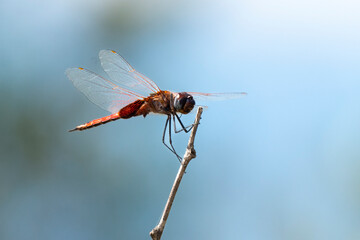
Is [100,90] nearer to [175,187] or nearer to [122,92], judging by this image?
[122,92]

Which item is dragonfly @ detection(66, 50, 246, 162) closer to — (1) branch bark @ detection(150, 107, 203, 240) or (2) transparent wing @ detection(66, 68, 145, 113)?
(2) transparent wing @ detection(66, 68, 145, 113)

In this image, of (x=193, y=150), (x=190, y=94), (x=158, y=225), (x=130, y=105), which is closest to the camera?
(x=158, y=225)

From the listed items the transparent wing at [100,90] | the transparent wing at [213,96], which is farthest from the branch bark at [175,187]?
the transparent wing at [100,90]

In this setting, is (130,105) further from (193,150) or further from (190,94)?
(193,150)

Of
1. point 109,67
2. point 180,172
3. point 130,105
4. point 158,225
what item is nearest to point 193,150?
point 180,172

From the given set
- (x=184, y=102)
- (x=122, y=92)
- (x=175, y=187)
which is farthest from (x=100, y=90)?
(x=175, y=187)

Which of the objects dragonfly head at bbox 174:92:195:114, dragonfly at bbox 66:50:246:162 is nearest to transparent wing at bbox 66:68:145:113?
dragonfly at bbox 66:50:246:162

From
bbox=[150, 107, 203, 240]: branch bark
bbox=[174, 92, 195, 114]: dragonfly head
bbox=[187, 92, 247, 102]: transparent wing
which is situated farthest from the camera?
bbox=[187, 92, 247, 102]: transparent wing

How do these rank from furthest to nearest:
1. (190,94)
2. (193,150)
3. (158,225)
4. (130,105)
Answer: (130,105) → (190,94) → (193,150) → (158,225)
